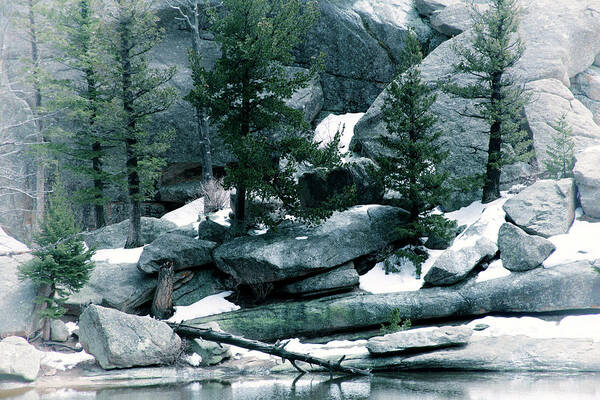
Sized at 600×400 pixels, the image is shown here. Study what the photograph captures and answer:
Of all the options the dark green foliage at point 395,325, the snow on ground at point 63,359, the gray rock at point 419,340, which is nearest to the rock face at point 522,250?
the gray rock at point 419,340

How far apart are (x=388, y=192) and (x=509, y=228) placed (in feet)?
18.2

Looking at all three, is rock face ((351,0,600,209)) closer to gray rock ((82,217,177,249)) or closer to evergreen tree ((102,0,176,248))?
evergreen tree ((102,0,176,248))

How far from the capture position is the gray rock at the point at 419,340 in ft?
48.2

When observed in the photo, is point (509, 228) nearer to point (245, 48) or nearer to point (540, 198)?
point (540, 198)

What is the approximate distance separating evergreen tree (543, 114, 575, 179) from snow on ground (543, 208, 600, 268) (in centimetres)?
283

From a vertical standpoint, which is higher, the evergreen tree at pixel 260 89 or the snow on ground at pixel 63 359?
the evergreen tree at pixel 260 89

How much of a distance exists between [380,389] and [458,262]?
6.24 m

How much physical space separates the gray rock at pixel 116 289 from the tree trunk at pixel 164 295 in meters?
0.55

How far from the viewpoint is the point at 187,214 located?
26797 millimetres

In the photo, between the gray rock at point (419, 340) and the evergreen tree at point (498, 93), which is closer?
the gray rock at point (419, 340)

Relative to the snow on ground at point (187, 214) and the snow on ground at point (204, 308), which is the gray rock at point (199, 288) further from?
the snow on ground at point (187, 214)

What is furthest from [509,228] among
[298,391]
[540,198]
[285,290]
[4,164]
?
[4,164]

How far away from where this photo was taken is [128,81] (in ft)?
70.5

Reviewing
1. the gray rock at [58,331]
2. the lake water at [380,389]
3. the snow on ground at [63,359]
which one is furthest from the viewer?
the gray rock at [58,331]
